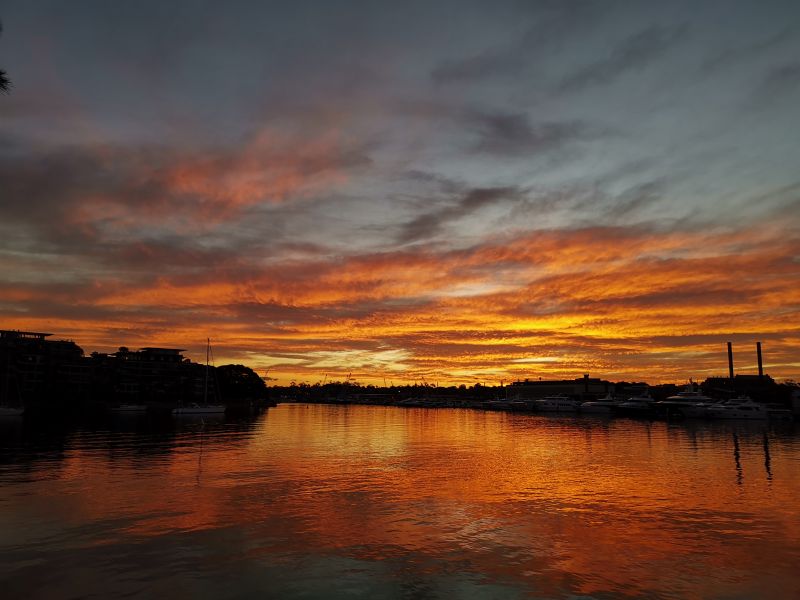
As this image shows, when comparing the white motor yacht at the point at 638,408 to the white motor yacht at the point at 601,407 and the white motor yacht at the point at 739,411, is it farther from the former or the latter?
the white motor yacht at the point at 739,411

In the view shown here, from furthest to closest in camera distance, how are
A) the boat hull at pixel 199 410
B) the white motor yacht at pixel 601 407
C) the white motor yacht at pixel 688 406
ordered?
the white motor yacht at pixel 601 407 → the boat hull at pixel 199 410 → the white motor yacht at pixel 688 406

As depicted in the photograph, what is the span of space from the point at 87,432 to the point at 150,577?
3039 inches

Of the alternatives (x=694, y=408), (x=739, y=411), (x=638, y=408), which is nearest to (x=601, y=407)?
(x=638, y=408)

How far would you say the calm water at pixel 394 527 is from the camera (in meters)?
20.7

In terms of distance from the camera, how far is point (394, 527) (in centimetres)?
2875

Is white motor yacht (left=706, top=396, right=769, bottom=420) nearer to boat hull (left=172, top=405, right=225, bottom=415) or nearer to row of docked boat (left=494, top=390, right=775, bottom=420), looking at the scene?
row of docked boat (left=494, top=390, right=775, bottom=420)

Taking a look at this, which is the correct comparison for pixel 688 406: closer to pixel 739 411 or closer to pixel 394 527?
pixel 739 411

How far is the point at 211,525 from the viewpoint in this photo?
28.6 metres

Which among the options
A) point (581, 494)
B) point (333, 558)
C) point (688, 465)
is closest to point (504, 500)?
point (581, 494)

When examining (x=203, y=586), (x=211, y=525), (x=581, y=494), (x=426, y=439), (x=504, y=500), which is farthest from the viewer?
(x=426, y=439)

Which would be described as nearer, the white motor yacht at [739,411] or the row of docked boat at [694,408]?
the white motor yacht at [739,411]

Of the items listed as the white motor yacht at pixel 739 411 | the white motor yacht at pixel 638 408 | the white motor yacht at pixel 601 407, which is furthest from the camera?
the white motor yacht at pixel 601 407

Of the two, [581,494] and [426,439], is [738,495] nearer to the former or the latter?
[581,494]

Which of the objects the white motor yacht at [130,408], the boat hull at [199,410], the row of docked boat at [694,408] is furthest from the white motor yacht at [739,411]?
the white motor yacht at [130,408]
